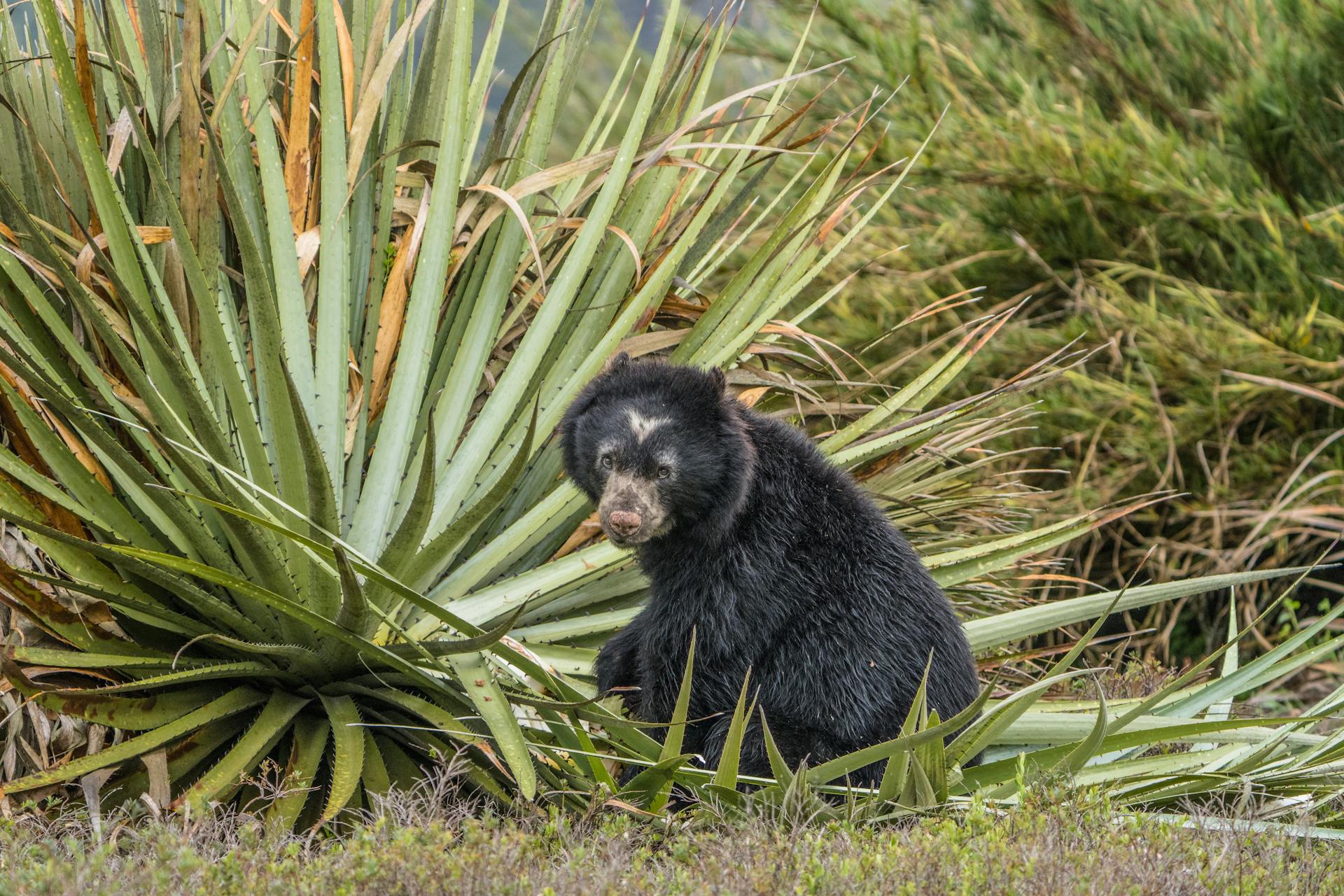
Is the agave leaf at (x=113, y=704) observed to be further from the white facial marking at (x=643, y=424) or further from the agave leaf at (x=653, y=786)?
the white facial marking at (x=643, y=424)

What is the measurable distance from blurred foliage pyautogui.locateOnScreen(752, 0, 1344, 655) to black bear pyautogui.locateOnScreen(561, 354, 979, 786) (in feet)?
11.2

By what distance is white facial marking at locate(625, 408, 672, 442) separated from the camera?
3625 millimetres

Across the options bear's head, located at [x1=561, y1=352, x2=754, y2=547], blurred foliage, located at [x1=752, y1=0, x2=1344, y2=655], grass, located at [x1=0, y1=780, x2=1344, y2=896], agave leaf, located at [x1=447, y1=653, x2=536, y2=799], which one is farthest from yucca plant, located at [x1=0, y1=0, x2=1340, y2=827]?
blurred foliage, located at [x1=752, y1=0, x2=1344, y2=655]

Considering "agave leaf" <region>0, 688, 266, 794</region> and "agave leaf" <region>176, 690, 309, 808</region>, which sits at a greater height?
Answer: "agave leaf" <region>0, 688, 266, 794</region>

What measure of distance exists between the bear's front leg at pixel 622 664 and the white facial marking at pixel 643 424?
18.7 inches

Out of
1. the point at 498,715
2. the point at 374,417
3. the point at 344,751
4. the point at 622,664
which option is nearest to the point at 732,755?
the point at 498,715

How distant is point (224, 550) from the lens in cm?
352

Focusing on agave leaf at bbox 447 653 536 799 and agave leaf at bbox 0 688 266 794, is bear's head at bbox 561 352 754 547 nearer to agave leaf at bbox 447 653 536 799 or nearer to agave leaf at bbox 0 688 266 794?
agave leaf at bbox 447 653 536 799

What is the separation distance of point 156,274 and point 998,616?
2.49 m

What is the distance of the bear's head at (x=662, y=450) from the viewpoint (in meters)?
3.54

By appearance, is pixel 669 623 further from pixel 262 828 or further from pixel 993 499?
pixel 993 499

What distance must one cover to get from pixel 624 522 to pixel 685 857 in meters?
0.95

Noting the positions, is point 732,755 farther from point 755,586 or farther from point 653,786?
point 755,586

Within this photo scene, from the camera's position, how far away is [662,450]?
3.61 metres
